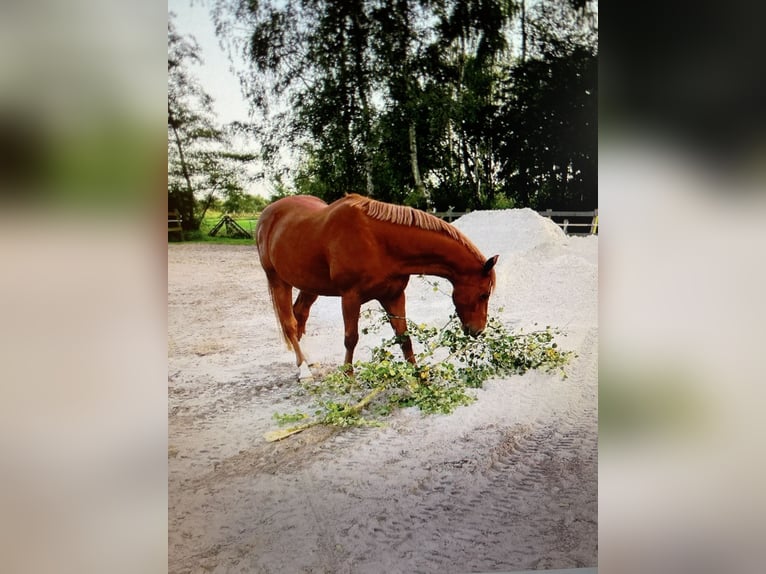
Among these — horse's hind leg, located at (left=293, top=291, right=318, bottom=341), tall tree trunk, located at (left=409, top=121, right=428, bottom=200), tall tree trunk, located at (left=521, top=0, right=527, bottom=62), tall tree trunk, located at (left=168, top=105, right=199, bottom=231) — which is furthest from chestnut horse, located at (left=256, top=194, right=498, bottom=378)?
tall tree trunk, located at (left=521, top=0, right=527, bottom=62)

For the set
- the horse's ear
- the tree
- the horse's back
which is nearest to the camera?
the tree

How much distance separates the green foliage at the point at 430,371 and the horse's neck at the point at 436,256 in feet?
0.74

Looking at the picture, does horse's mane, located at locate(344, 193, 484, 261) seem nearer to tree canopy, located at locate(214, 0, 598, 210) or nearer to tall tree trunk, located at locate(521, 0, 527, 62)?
tree canopy, located at locate(214, 0, 598, 210)

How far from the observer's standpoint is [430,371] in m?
2.48

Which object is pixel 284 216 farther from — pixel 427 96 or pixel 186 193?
pixel 427 96

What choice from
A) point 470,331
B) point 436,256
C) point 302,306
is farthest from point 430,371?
point 302,306

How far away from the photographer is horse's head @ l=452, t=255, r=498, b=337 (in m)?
2.50

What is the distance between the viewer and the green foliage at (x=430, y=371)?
2416mm

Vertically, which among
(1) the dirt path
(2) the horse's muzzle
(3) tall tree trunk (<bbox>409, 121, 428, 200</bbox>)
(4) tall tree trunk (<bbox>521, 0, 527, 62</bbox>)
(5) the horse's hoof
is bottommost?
(1) the dirt path

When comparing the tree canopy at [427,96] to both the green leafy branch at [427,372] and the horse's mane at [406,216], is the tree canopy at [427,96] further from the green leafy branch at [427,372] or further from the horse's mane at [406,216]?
the green leafy branch at [427,372]

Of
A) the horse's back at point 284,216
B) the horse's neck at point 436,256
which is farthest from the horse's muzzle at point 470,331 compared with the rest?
the horse's back at point 284,216
